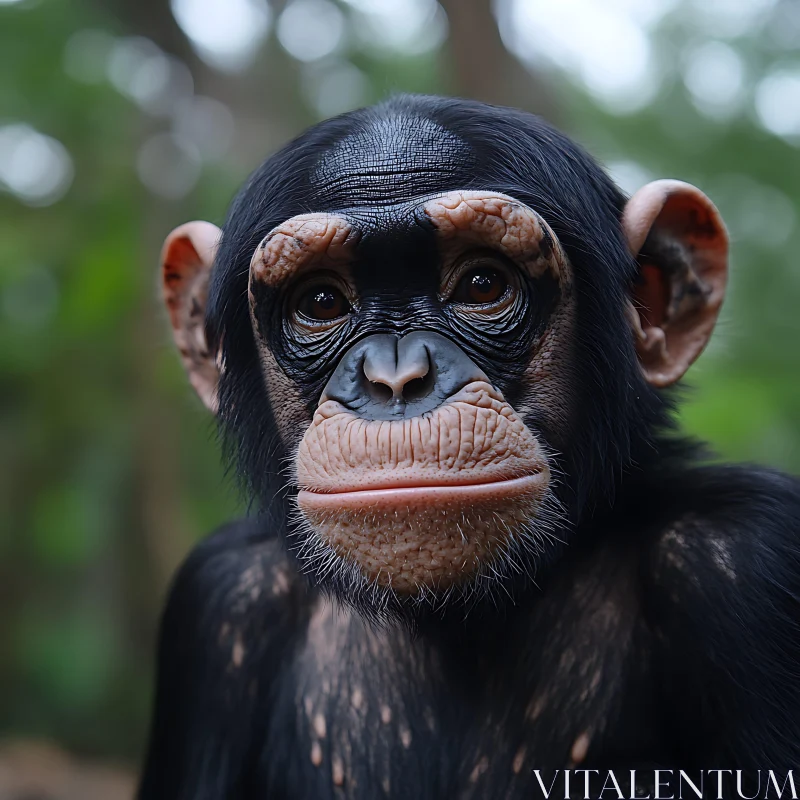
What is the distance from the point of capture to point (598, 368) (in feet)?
8.69

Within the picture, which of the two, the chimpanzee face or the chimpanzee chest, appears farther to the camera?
the chimpanzee chest

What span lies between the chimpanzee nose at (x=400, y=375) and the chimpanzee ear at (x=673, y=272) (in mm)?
713

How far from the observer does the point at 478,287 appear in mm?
2572

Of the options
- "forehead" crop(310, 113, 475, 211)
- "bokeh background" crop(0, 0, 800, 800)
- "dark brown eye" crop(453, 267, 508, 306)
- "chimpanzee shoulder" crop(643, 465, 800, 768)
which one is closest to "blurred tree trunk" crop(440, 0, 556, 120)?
"bokeh background" crop(0, 0, 800, 800)

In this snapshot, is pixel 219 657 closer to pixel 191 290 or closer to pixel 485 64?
pixel 191 290

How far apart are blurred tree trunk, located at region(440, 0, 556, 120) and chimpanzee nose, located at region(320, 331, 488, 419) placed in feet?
12.5

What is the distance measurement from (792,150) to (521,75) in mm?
4301

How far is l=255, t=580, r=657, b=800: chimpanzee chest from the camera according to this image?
255cm

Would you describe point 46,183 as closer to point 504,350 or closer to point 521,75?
point 521,75

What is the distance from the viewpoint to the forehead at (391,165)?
265 centimetres

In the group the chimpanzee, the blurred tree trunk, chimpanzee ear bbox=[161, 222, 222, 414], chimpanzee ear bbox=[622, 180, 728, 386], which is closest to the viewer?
the chimpanzee

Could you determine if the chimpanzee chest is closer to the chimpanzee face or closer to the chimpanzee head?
the chimpanzee head

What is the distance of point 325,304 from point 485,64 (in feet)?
12.2

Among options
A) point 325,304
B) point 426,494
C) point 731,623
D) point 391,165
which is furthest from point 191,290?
point 731,623
